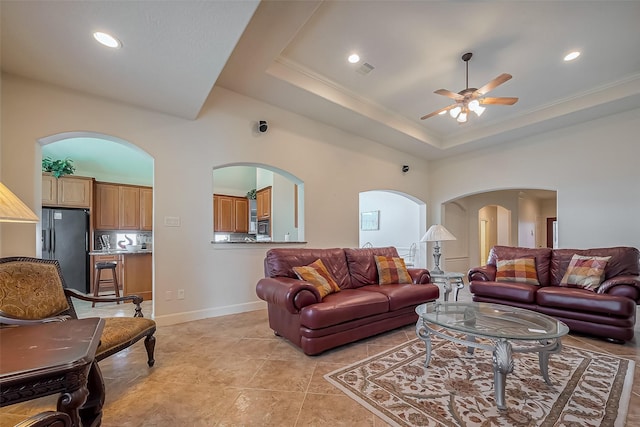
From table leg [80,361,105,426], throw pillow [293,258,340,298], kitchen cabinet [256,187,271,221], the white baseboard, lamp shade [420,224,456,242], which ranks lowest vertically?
the white baseboard

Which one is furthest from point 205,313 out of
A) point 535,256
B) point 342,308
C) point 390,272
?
point 535,256

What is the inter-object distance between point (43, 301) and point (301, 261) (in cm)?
219

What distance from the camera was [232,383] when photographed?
2127 mm

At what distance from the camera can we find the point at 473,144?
5836 millimetres

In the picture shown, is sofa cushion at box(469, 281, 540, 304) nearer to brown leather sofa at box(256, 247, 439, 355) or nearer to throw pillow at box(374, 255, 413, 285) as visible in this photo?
brown leather sofa at box(256, 247, 439, 355)

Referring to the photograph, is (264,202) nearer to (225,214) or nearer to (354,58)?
(225,214)

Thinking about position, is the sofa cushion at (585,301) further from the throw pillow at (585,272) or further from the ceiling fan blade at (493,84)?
the ceiling fan blade at (493,84)

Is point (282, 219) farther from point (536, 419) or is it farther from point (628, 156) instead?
point (628, 156)

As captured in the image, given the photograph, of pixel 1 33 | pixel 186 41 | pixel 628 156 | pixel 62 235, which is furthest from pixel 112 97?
pixel 628 156

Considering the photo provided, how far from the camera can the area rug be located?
1716 millimetres

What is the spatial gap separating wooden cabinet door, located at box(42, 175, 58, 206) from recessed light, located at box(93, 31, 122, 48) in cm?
478

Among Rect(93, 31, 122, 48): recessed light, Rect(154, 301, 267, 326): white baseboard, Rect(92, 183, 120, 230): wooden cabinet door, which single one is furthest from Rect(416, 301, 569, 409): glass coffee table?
Rect(92, 183, 120, 230): wooden cabinet door

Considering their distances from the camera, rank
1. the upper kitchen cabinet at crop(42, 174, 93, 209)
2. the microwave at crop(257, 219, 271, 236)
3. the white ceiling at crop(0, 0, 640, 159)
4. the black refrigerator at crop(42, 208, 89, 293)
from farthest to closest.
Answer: the microwave at crop(257, 219, 271, 236)
the upper kitchen cabinet at crop(42, 174, 93, 209)
the black refrigerator at crop(42, 208, 89, 293)
the white ceiling at crop(0, 0, 640, 159)

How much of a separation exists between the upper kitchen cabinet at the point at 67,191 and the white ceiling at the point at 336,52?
365cm
